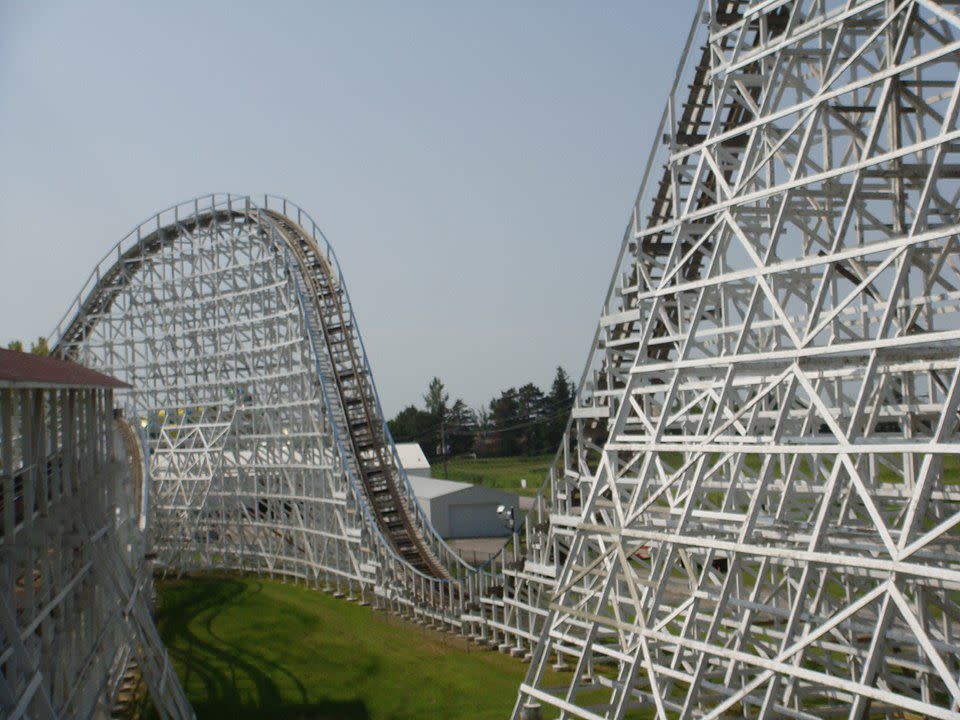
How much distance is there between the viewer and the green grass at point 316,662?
14.0 m

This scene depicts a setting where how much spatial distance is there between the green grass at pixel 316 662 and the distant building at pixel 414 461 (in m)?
20.5

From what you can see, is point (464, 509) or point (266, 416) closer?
point (266, 416)

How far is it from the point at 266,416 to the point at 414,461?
2005cm

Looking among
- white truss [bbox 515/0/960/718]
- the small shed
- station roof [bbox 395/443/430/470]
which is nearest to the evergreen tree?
station roof [bbox 395/443/430/470]

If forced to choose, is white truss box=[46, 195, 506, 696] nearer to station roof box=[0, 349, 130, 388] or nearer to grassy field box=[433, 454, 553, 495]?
station roof box=[0, 349, 130, 388]

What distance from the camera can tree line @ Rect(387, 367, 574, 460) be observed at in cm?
6950

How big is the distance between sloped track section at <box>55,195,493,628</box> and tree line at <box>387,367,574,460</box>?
4173 cm

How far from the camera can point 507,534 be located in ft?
113

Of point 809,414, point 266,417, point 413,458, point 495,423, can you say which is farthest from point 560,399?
point 809,414

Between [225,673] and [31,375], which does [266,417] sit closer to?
[225,673]

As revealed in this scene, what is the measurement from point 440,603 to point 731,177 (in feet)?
27.8

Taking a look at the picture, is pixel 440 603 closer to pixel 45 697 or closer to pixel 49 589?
pixel 49 589

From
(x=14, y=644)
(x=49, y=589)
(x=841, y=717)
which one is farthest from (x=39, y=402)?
(x=841, y=717)

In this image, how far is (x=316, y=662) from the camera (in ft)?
Result: 53.3
